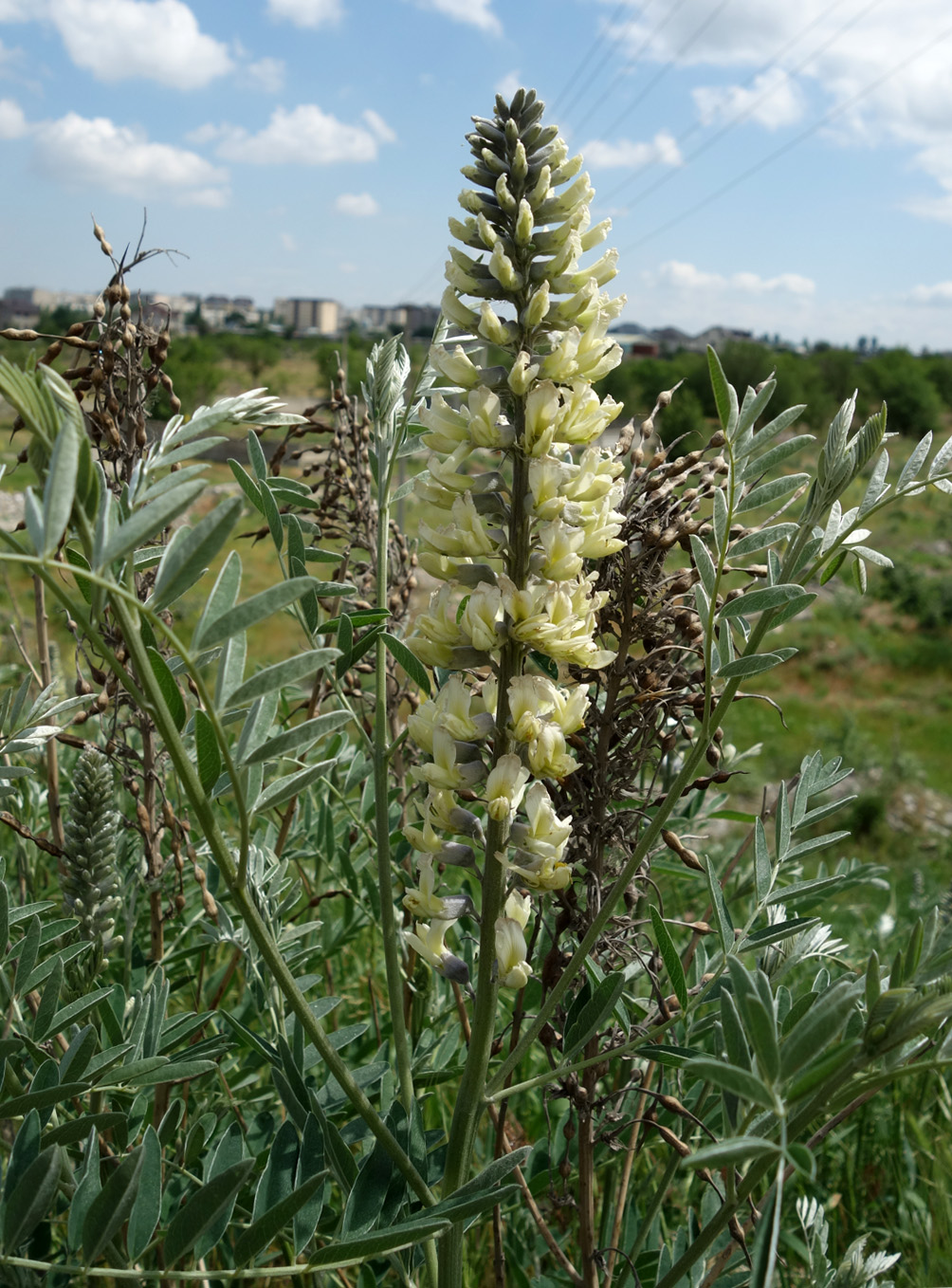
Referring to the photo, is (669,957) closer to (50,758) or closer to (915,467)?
(915,467)

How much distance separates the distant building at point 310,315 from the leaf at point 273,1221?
91.2m

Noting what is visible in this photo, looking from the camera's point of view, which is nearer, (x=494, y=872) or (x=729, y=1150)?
(x=729, y=1150)

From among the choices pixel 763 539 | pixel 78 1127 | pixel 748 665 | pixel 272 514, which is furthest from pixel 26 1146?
pixel 763 539

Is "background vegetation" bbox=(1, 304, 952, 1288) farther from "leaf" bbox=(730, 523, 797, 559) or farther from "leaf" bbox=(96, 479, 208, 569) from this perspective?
"leaf" bbox=(96, 479, 208, 569)

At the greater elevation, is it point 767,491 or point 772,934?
point 767,491

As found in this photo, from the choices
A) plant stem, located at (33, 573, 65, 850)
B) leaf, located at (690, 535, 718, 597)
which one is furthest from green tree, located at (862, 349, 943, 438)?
leaf, located at (690, 535, 718, 597)

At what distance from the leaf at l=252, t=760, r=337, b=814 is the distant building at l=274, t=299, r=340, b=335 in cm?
9104

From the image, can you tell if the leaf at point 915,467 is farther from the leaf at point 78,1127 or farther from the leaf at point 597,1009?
the leaf at point 78,1127

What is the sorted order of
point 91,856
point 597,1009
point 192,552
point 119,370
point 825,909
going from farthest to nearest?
point 825,909 → point 119,370 → point 91,856 → point 597,1009 → point 192,552

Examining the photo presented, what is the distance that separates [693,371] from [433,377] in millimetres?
42117

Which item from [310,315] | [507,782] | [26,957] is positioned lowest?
[26,957]

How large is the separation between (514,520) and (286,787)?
0.30 metres

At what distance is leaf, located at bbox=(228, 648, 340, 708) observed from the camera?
2.22ft

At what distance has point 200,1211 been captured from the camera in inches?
28.6
